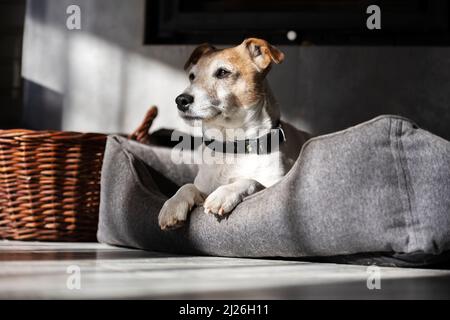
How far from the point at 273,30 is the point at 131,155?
1227mm

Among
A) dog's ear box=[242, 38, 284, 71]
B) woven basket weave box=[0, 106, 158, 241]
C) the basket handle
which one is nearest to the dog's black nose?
dog's ear box=[242, 38, 284, 71]

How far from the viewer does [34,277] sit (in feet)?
4.83

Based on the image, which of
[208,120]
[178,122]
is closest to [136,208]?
[208,120]

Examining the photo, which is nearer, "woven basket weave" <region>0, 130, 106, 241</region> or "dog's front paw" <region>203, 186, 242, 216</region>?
"dog's front paw" <region>203, 186, 242, 216</region>

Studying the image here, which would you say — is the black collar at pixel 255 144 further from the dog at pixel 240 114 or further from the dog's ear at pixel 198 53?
the dog's ear at pixel 198 53

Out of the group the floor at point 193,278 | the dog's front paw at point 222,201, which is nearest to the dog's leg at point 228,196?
the dog's front paw at point 222,201

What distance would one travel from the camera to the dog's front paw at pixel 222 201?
180cm

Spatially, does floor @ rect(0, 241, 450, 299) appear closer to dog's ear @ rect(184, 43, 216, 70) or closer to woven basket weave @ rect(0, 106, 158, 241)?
woven basket weave @ rect(0, 106, 158, 241)

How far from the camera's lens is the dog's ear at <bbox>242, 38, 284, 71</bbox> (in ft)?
7.01

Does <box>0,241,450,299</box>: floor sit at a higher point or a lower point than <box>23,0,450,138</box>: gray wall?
lower

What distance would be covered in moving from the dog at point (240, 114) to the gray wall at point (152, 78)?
2.96ft

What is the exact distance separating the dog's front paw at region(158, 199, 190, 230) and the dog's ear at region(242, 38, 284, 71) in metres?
0.55

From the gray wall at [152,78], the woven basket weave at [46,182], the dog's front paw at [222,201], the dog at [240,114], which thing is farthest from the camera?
the gray wall at [152,78]

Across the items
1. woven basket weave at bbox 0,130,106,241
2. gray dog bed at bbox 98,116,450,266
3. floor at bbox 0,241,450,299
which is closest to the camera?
floor at bbox 0,241,450,299
